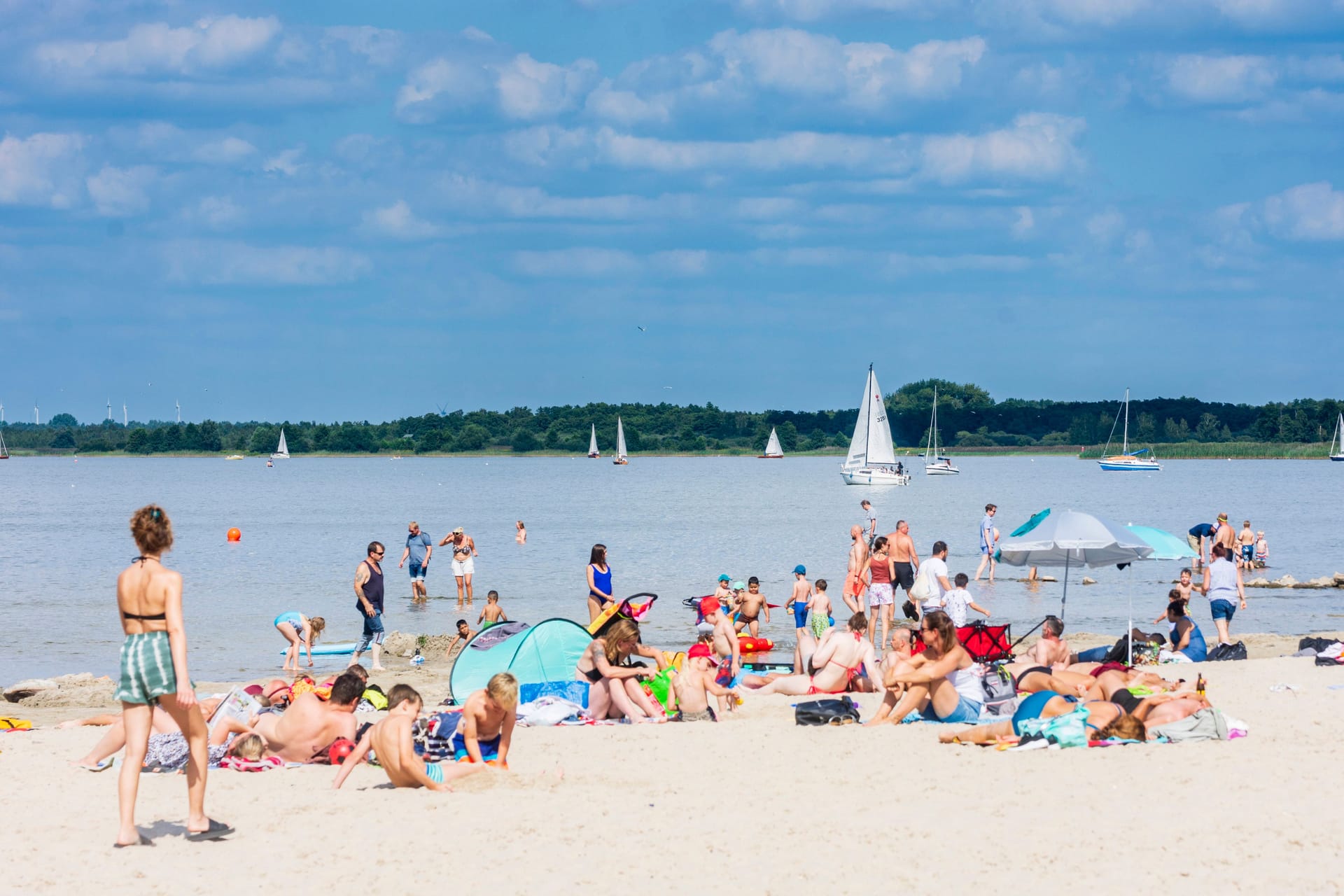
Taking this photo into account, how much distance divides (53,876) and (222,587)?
20.6m

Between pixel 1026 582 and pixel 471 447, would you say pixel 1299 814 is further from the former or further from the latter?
pixel 471 447

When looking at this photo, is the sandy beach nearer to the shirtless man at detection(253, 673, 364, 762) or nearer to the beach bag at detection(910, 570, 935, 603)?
the shirtless man at detection(253, 673, 364, 762)

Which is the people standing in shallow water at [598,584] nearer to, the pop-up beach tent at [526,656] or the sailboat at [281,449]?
the pop-up beach tent at [526,656]

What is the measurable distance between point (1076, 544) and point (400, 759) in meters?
8.07

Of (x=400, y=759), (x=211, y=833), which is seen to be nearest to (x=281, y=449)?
(x=400, y=759)

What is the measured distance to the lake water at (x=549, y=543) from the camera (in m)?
19.5

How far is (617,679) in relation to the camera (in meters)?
10.7

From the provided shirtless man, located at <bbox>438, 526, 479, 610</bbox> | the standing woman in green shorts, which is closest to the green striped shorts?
the standing woman in green shorts

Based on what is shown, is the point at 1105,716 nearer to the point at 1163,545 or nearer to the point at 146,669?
the point at 1163,545

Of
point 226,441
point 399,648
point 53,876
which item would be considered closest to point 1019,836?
point 53,876

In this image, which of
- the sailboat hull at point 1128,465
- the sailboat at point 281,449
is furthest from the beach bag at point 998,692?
the sailboat at point 281,449

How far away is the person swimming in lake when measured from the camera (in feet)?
49.2

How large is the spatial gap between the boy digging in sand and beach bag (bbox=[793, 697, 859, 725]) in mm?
3085

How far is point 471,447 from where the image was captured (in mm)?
182000
